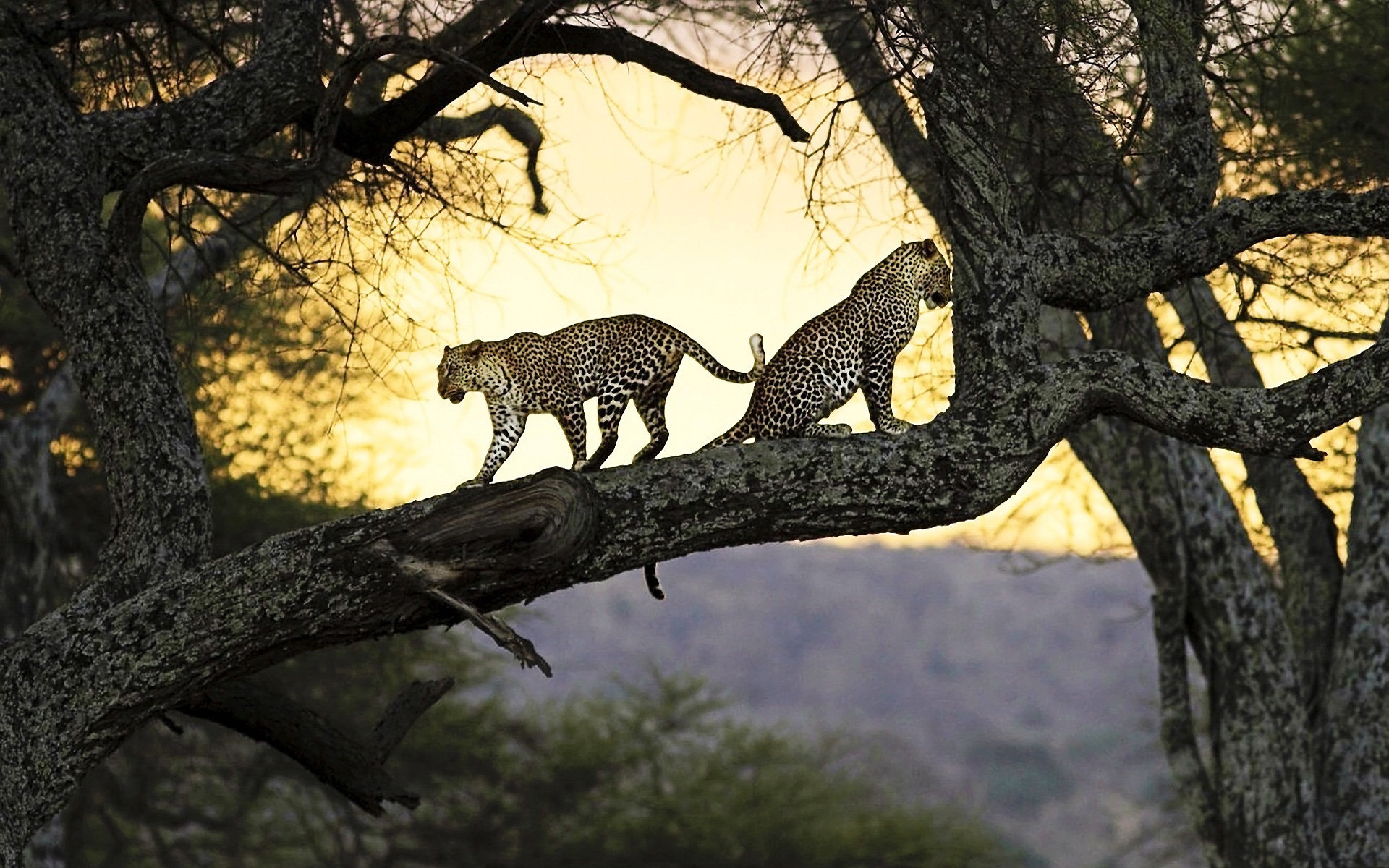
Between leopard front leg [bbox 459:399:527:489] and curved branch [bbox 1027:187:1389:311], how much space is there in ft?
A: 5.54

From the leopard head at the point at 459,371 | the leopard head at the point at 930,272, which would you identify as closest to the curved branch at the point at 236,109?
the leopard head at the point at 459,371

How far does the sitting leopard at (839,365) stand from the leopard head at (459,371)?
27.9 inches

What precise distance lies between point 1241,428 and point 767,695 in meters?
67.2

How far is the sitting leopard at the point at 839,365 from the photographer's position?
17.3 ft

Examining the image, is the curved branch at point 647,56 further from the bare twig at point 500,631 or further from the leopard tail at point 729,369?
the bare twig at point 500,631

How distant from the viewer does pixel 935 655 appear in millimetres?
74500

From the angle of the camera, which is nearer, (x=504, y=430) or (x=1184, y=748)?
(x=504, y=430)

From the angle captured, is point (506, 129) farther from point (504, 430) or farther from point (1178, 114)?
point (504, 430)

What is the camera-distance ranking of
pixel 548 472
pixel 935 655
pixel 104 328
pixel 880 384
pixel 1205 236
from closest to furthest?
pixel 548 472
pixel 880 384
pixel 104 328
pixel 1205 236
pixel 935 655

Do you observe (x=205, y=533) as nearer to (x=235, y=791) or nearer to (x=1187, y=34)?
(x=1187, y=34)

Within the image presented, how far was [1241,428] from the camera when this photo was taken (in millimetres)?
5469

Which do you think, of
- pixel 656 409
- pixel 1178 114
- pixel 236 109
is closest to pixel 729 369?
pixel 656 409

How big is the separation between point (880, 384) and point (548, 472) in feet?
3.43

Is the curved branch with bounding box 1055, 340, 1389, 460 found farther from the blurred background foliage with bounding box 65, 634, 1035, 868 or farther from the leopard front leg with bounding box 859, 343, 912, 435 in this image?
the blurred background foliage with bounding box 65, 634, 1035, 868
